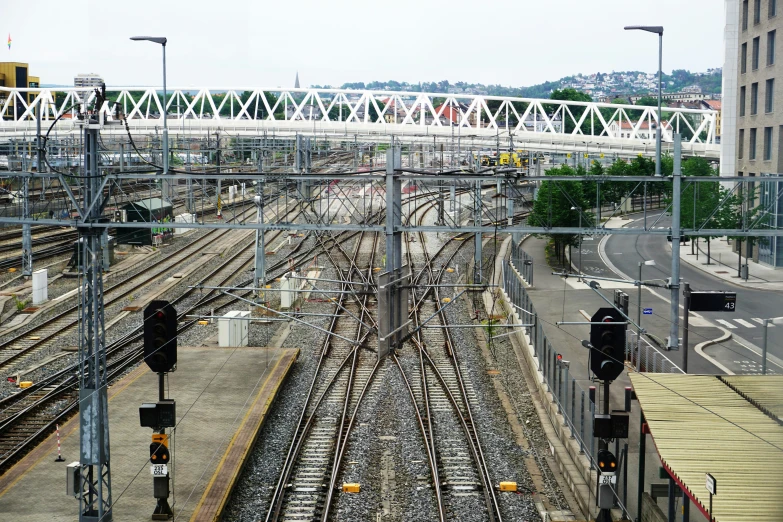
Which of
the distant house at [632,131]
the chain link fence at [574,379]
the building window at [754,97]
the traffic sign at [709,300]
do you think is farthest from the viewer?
the distant house at [632,131]

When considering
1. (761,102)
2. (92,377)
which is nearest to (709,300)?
(92,377)

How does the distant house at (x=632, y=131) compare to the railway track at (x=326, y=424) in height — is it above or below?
above

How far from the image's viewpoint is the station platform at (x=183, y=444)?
1309 cm

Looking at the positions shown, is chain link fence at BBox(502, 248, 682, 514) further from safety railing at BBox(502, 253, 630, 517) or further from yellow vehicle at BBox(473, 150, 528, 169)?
yellow vehicle at BBox(473, 150, 528, 169)

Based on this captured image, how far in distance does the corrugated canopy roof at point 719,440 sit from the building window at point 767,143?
21.2 metres

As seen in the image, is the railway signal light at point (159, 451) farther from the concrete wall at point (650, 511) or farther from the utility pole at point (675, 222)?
the utility pole at point (675, 222)

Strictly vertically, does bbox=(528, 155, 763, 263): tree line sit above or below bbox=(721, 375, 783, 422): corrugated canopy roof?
above

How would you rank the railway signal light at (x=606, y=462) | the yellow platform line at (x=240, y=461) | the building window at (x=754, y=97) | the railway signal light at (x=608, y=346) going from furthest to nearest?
the building window at (x=754, y=97) < the yellow platform line at (x=240, y=461) < the railway signal light at (x=608, y=346) < the railway signal light at (x=606, y=462)

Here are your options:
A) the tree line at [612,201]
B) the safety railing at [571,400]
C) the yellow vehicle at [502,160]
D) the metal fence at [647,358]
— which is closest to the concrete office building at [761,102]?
the tree line at [612,201]

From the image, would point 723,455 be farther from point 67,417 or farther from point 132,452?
point 67,417

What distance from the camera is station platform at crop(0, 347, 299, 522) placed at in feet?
43.0

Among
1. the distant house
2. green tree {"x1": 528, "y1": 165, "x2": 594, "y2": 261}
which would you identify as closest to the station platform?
green tree {"x1": 528, "y1": 165, "x2": 594, "y2": 261}

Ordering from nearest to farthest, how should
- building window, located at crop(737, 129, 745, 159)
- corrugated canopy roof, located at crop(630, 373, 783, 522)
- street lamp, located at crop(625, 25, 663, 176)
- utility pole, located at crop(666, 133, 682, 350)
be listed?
1. corrugated canopy roof, located at crop(630, 373, 783, 522)
2. utility pole, located at crop(666, 133, 682, 350)
3. street lamp, located at crop(625, 25, 663, 176)
4. building window, located at crop(737, 129, 745, 159)

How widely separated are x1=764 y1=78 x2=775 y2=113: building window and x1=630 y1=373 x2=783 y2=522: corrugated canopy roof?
70.6 feet
